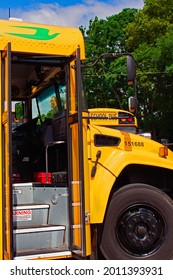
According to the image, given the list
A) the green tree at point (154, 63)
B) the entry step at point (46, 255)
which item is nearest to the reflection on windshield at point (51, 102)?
the entry step at point (46, 255)

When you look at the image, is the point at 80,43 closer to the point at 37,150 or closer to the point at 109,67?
the point at 37,150

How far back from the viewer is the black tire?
17.7 feet

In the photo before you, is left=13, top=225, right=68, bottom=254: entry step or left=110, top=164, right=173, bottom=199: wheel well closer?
left=13, top=225, right=68, bottom=254: entry step

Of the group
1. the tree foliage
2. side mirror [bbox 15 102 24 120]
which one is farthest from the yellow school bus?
the tree foliage

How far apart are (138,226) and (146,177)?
730mm

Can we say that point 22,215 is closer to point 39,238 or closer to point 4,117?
point 39,238

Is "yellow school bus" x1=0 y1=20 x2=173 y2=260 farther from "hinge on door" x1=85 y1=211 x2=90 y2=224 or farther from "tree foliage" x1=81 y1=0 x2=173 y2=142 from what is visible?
"tree foliage" x1=81 y1=0 x2=173 y2=142

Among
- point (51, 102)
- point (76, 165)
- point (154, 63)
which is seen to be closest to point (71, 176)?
point (76, 165)

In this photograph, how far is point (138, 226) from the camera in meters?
5.48

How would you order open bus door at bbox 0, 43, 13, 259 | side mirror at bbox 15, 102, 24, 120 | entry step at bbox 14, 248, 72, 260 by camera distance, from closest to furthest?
open bus door at bbox 0, 43, 13, 259 < entry step at bbox 14, 248, 72, 260 < side mirror at bbox 15, 102, 24, 120

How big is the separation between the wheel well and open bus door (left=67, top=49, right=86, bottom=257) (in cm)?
68

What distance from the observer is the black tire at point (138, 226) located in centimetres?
539

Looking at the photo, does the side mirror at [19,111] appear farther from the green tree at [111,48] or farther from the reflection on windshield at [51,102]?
the green tree at [111,48]
